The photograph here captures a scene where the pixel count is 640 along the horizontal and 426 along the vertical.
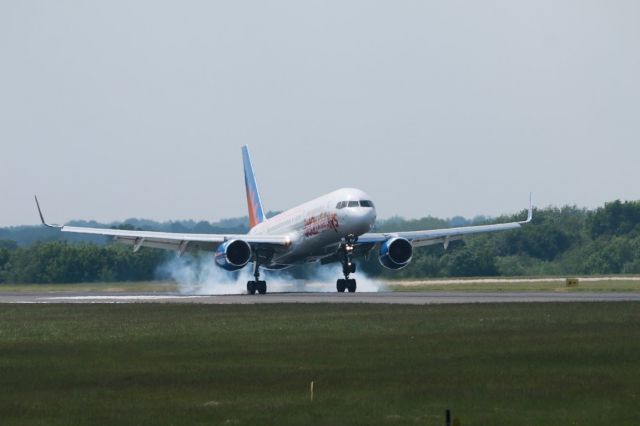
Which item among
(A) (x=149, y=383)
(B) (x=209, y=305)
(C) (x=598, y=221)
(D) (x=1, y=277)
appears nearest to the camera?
(A) (x=149, y=383)

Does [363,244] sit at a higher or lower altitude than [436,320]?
higher

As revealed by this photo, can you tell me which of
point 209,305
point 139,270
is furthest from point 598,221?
point 209,305

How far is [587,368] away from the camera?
26.9 m

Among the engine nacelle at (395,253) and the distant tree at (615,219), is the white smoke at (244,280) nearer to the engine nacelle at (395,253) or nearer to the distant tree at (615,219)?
the engine nacelle at (395,253)

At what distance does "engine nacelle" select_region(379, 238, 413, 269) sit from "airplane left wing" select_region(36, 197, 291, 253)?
5.47m

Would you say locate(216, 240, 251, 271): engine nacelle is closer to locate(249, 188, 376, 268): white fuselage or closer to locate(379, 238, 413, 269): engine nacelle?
locate(249, 188, 376, 268): white fuselage

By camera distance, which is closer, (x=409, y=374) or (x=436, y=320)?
(x=409, y=374)

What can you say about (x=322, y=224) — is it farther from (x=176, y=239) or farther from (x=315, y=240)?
(x=176, y=239)

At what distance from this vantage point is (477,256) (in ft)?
Result: 304

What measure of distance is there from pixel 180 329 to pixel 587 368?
16158 millimetres

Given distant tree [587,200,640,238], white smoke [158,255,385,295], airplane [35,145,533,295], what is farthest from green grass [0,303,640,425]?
distant tree [587,200,640,238]

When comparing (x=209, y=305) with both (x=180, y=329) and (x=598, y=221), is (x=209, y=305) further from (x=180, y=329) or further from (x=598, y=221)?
(x=598, y=221)

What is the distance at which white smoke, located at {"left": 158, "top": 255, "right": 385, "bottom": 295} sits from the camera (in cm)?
7862

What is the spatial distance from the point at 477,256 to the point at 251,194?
16.9 m
